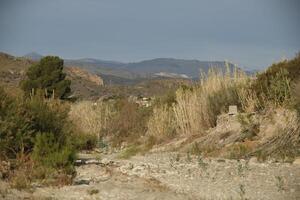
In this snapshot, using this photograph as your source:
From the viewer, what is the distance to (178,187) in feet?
35.0

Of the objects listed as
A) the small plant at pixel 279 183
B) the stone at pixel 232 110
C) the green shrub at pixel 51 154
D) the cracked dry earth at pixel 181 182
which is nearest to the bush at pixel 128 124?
the stone at pixel 232 110

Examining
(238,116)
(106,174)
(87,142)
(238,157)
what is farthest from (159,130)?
(106,174)

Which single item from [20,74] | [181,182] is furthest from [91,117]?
[20,74]

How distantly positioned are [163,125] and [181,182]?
403 inches

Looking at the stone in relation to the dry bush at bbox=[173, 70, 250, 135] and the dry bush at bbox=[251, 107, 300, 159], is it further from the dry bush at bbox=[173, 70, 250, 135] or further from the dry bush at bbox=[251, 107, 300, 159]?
the dry bush at bbox=[251, 107, 300, 159]

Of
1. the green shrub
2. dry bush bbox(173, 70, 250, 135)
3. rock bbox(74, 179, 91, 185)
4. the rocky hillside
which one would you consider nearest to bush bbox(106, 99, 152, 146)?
dry bush bbox(173, 70, 250, 135)

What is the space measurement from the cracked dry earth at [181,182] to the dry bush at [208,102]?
18.9 ft

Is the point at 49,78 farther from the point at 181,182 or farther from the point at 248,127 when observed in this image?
the point at 181,182

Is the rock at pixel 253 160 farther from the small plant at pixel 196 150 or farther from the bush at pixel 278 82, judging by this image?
the bush at pixel 278 82

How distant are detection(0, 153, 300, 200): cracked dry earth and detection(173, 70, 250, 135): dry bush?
575cm

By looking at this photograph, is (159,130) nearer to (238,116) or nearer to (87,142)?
(87,142)

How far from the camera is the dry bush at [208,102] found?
63.7ft

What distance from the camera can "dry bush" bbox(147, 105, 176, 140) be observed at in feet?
68.5

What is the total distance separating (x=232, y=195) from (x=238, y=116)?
7.66m
